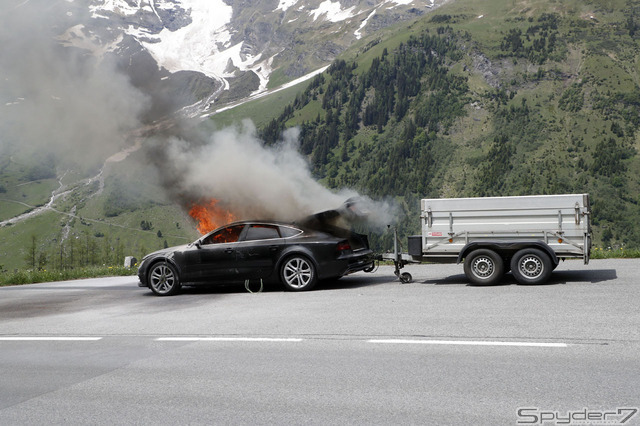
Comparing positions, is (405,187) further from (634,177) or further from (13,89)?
(13,89)

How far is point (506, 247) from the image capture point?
37.2ft

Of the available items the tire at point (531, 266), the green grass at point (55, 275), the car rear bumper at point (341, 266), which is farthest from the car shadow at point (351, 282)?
the green grass at point (55, 275)

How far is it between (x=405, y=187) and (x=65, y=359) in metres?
186

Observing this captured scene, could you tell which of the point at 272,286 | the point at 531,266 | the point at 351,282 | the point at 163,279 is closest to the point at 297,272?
the point at 272,286

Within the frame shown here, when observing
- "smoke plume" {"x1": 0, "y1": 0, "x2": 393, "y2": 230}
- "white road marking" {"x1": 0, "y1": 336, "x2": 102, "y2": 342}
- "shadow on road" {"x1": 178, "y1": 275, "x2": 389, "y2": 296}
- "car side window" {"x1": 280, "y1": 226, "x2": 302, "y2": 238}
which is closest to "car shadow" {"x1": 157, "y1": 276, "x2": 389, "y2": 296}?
"shadow on road" {"x1": 178, "y1": 275, "x2": 389, "y2": 296}

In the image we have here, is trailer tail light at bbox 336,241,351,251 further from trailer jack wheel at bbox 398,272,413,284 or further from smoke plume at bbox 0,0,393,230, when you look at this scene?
smoke plume at bbox 0,0,393,230

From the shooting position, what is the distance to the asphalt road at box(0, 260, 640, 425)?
4.60 m

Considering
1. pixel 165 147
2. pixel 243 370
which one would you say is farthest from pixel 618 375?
pixel 165 147

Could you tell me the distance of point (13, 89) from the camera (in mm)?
181500

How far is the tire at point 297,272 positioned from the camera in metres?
11.9

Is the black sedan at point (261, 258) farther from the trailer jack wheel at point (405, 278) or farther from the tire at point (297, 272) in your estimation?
the trailer jack wheel at point (405, 278)

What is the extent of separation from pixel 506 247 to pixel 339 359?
6.35 meters

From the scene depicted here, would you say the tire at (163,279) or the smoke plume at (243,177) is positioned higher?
the smoke plume at (243,177)

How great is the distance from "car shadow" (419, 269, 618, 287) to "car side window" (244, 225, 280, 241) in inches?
138
